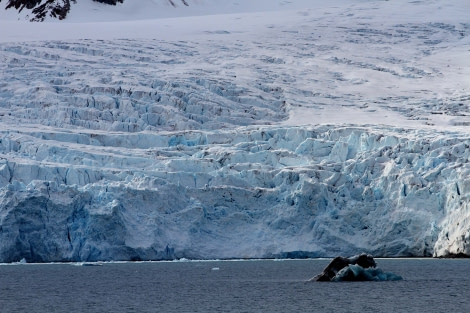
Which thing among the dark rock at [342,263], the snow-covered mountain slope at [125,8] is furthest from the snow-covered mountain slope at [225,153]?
the snow-covered mountain slope at [125,8]

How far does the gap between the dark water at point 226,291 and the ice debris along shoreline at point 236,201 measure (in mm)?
976

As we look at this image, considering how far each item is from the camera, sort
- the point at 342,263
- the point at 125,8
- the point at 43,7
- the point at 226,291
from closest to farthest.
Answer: the point at 226,291, the point at 342,263, the point at 43,7, the point at 125,8

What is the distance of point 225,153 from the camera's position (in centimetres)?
3669

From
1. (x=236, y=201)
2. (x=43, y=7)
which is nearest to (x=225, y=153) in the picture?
(x=236, y=201)

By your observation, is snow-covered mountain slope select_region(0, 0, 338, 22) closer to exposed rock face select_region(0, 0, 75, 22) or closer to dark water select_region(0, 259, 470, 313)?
exposed rock face select_region(0, 0, 75, 22)

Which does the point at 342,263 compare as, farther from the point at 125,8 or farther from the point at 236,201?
the point at 125,8

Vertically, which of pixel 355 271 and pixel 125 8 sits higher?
pixel 125 8

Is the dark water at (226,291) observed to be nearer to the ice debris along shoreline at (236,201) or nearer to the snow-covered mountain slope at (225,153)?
the ice debris along shoreline at (236,201)

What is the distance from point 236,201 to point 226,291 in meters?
8.13

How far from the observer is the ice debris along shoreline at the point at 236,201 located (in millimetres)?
32469

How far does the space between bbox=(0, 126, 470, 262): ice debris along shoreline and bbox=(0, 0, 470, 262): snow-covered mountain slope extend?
0.05 metres

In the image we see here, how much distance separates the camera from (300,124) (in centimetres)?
4000

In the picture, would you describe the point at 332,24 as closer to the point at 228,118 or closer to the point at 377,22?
the point at 377,22

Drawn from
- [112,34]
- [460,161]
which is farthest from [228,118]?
[112,34]
